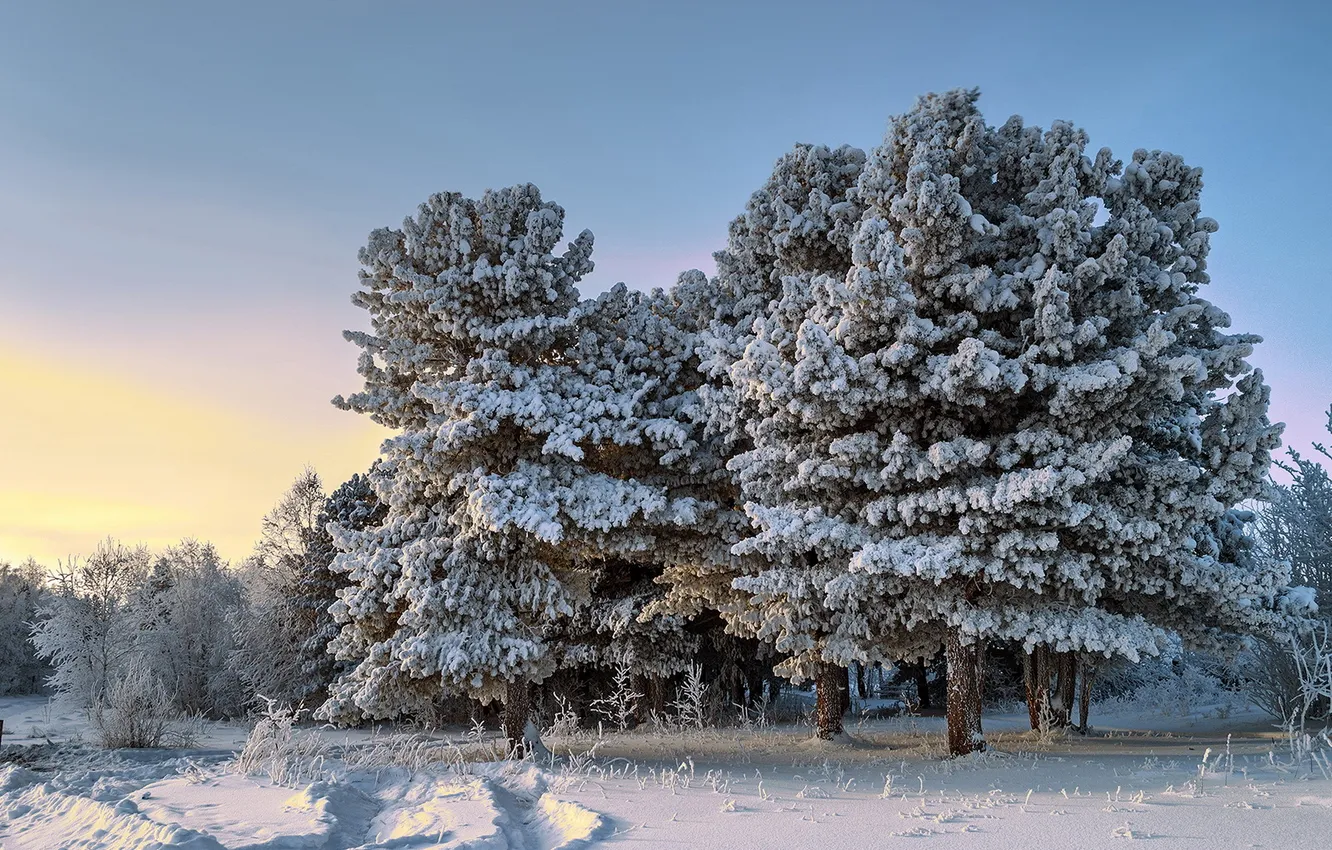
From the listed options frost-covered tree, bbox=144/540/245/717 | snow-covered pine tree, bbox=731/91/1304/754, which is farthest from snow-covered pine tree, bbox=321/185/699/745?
frost-covered tree, bbox=144/540/245/717

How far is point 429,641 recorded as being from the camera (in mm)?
12188

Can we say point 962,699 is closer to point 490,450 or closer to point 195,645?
point 490,450

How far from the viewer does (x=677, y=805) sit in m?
7.14

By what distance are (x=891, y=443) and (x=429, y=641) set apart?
24.7 feet

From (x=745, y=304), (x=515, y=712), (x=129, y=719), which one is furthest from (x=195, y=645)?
(x=745, y=304)

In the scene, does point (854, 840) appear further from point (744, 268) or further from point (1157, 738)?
point (1157, 738)

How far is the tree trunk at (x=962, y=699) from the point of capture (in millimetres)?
12422

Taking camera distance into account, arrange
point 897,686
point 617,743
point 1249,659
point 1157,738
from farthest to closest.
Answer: point 897,686 < point 1249,659 < point 1157,738 < point 617,743

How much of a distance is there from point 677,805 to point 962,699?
7.16m

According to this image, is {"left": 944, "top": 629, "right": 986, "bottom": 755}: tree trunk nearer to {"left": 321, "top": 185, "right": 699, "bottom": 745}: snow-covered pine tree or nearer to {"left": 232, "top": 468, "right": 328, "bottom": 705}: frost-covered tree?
{"left": 321, "top": 185, "right": 699, "bottom": 745}: snow-covered pine tree

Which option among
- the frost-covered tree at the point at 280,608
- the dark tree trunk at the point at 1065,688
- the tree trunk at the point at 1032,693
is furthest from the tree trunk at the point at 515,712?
the frost-covered tree at the point at 280,608

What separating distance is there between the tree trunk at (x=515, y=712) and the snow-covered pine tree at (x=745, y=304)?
369 cm

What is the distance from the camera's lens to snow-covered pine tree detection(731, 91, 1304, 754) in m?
11.1

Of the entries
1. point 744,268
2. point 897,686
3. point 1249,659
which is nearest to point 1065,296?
point 744,268
